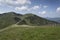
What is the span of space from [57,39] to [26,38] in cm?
1900

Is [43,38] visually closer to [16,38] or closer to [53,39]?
[53,39]

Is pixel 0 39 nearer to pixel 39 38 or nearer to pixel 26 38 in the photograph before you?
pixel 26 38

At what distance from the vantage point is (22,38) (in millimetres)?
77250

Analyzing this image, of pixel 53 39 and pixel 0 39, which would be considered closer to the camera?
pixel 53 39

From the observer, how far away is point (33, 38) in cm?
7662

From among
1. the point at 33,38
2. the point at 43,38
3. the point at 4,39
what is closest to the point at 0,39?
the point at 4,39

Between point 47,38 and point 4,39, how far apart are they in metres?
26.4

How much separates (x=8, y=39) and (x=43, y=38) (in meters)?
21.5

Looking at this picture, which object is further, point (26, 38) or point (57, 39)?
point (26, 38)

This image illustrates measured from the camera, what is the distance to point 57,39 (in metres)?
70.4

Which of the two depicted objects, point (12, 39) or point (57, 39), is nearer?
point (57, 39)

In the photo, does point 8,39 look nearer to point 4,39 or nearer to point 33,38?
point 4,39

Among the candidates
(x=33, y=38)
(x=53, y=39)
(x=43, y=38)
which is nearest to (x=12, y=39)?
(x=33, y=38)

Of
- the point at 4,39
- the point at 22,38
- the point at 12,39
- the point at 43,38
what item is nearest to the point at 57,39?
the point at 43,38
